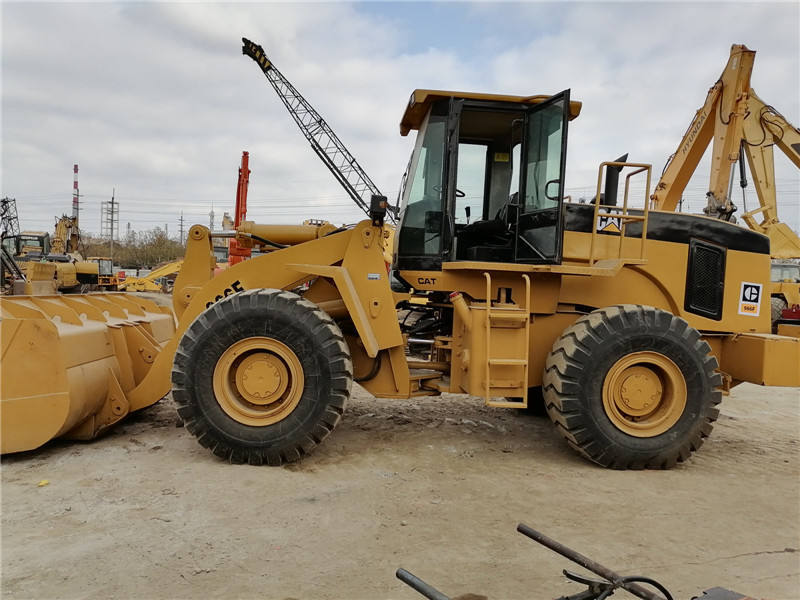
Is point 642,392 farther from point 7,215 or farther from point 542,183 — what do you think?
point 7,215

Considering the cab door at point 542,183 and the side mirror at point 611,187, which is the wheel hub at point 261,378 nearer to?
the cab door at point 542,183

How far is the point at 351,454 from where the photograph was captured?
440 cm

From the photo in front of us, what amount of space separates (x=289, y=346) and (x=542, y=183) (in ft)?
8.31

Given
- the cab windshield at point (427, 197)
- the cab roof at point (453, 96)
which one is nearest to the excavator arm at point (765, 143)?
the cab roof at point (453, 96)

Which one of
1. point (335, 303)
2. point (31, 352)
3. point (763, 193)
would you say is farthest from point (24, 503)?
point (763, 193)

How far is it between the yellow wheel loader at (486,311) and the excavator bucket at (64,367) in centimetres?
4

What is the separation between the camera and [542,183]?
4762mm

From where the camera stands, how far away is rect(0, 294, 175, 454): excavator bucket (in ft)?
12.5

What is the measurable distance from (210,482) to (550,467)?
99.6 inches

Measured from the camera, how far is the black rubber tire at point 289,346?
4.05 metres

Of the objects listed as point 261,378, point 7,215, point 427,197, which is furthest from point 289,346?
point 7,215

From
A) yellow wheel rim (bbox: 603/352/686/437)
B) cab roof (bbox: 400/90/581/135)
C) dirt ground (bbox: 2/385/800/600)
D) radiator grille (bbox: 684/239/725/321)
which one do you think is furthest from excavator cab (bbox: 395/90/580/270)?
dirt ground (bbox: 2/385/800/600)

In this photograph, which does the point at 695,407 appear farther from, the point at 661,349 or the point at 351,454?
the point at 351,454

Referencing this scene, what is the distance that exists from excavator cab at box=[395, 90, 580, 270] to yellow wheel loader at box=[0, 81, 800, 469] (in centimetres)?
1
